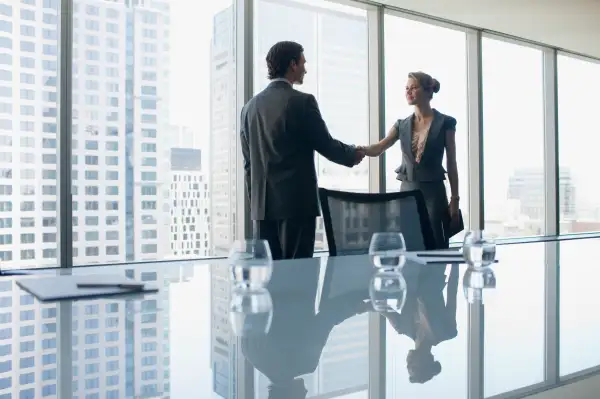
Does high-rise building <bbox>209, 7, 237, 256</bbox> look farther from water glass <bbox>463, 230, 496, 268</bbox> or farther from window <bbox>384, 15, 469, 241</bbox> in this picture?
water glass <bbox>463, 230, 496, 268</bbox>

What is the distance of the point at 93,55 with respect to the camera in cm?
455

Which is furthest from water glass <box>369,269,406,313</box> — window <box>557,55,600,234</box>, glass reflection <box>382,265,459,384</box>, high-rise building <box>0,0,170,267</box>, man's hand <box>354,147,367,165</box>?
window <box>557,55,600,234</box>

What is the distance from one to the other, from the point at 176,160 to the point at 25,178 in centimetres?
114

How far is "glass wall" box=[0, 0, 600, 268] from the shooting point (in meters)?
4.32

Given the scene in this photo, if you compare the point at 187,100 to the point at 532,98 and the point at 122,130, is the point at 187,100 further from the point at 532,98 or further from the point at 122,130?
the point at 532,98

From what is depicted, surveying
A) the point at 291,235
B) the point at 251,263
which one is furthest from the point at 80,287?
the point at 291,235

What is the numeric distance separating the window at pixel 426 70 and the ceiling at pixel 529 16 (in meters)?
0.22

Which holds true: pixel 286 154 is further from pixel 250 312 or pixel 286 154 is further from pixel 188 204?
pixel 188 204

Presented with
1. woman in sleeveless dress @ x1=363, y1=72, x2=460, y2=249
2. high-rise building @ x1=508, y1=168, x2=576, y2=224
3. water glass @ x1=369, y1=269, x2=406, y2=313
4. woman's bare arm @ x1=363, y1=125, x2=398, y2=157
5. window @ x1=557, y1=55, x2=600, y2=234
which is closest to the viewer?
water glass @ x1=369, y1=269, x2=406, y2=313

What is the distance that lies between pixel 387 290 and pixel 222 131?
412 centimetres

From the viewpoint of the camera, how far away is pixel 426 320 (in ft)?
2.88

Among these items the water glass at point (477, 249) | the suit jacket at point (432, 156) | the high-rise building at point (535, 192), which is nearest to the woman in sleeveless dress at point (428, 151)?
the suit jacket at point (432, 156)

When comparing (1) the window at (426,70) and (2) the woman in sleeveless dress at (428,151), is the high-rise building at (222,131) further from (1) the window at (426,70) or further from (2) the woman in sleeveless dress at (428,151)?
(2) the woman in sleeveless dress at (428,151)

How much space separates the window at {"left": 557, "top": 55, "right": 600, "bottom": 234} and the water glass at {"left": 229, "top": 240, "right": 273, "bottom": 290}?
25.8ft
